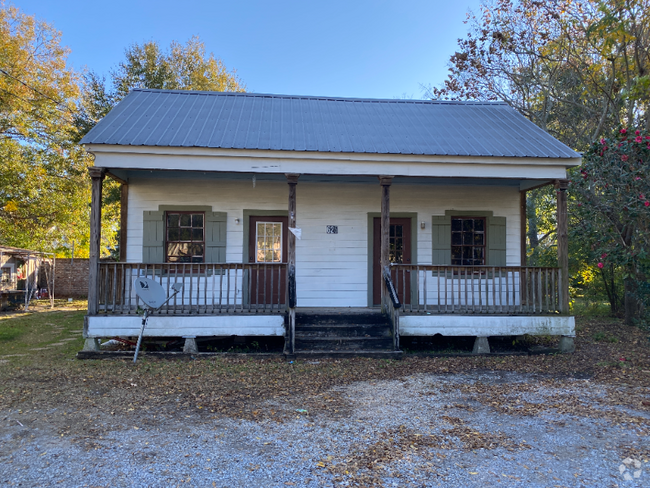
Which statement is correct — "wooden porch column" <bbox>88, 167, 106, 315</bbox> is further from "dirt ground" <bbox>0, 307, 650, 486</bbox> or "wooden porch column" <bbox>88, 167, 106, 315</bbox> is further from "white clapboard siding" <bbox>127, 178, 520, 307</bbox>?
"white clapboard siding" <bbox>127, 178, 520, 307</bbox>

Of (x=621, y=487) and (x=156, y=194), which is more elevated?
(x=156, y=194)

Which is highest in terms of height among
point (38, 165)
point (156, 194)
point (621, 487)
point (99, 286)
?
point (38, 165)

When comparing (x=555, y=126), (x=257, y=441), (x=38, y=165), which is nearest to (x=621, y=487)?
(x=257, y=441)

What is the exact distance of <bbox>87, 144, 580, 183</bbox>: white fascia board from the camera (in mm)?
7250

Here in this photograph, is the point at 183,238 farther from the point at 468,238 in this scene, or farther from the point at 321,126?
the point at 468,238

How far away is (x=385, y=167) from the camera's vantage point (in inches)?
303

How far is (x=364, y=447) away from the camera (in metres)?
3.88

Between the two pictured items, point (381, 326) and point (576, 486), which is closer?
point (576, 486)

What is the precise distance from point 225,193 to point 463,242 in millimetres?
4994

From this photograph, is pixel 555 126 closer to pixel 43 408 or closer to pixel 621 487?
pixel 621 487

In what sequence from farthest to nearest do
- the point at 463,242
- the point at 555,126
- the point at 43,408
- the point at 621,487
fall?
the point at 555,126 → the point at 463,242 → the point at 43,408 → the point at 621,487

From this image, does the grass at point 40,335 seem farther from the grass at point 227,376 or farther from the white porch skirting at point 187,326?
the white porch skirting at point 187,326

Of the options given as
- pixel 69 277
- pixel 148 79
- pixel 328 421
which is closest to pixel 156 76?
pixel 148 79

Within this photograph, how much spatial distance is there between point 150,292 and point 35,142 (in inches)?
628
